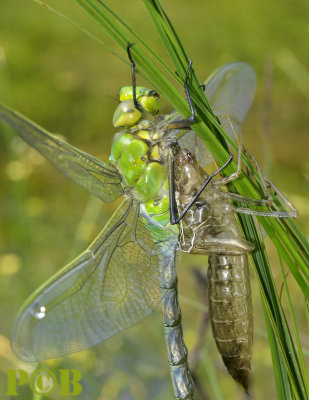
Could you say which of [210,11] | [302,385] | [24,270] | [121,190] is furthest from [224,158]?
[210,11]

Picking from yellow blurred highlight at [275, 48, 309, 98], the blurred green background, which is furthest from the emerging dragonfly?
yellow blurred highlight at [275, 48, 309, 98]

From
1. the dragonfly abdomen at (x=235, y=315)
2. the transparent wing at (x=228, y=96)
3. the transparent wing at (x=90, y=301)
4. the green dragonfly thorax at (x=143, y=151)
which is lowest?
the dragonfly abdomen at (x=235, y=315)

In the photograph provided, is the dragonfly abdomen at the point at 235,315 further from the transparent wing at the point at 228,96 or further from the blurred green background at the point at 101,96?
the blurred green background at the point at 101,96

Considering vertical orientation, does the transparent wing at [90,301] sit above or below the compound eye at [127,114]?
below

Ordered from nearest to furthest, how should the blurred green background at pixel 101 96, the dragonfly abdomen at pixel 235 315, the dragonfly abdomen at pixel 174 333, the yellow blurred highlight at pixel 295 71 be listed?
the dragonfly abdomen at pixel 235 315
the dragonfly abdomen at pixel 174 333
the yellow blurred highlight at pixel 295 71
the blurred green background at pixel 101 96

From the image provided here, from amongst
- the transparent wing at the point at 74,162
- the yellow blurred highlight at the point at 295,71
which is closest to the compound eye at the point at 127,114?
the transparent wing at the point at 74,162

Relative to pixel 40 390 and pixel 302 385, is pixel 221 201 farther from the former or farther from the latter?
pixel 40 390

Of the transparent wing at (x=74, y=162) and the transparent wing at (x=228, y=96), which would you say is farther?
the transparent wing at (x=228, y=96)
